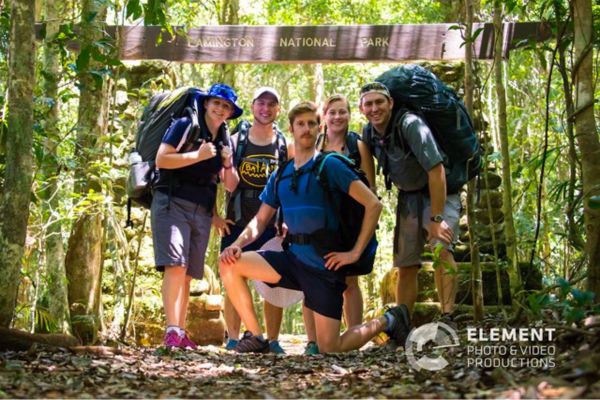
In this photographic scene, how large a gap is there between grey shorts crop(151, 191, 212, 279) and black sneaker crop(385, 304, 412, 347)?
1534 millimetres

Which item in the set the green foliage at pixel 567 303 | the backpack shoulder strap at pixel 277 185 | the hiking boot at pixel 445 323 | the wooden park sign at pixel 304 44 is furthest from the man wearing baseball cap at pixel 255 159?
the wooden park sign at pixel 304 44

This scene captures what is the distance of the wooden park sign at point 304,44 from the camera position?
9094 mm

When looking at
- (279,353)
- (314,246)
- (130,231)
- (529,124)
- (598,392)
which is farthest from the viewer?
(529,124)

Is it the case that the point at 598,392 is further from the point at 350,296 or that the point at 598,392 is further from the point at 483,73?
the point at 483,73

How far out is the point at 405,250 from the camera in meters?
5.46

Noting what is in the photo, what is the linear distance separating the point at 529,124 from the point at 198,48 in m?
6.29

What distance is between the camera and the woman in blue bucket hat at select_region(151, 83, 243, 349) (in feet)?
17.7

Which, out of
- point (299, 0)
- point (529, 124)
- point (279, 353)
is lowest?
point (279, 353)

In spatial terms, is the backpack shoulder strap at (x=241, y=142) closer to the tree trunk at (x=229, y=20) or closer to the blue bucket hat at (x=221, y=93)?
the blue bucket hat at (x=221, y=93)

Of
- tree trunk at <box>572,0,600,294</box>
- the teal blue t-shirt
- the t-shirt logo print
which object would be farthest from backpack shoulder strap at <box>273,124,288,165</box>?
tree trunk at <box>572,0,600,294</box>

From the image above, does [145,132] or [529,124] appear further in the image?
[529,124]

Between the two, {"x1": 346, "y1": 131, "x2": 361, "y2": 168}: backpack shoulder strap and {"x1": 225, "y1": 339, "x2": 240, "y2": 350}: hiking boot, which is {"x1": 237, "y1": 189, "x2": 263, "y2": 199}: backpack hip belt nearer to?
{"x1": 346, "y1": 131, "x2": 361, "y2": 168}: backpack shoulder strap

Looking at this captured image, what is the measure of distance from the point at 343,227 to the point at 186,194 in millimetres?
1234

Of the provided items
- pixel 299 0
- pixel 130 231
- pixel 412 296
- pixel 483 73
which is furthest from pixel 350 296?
pixel 299 0
